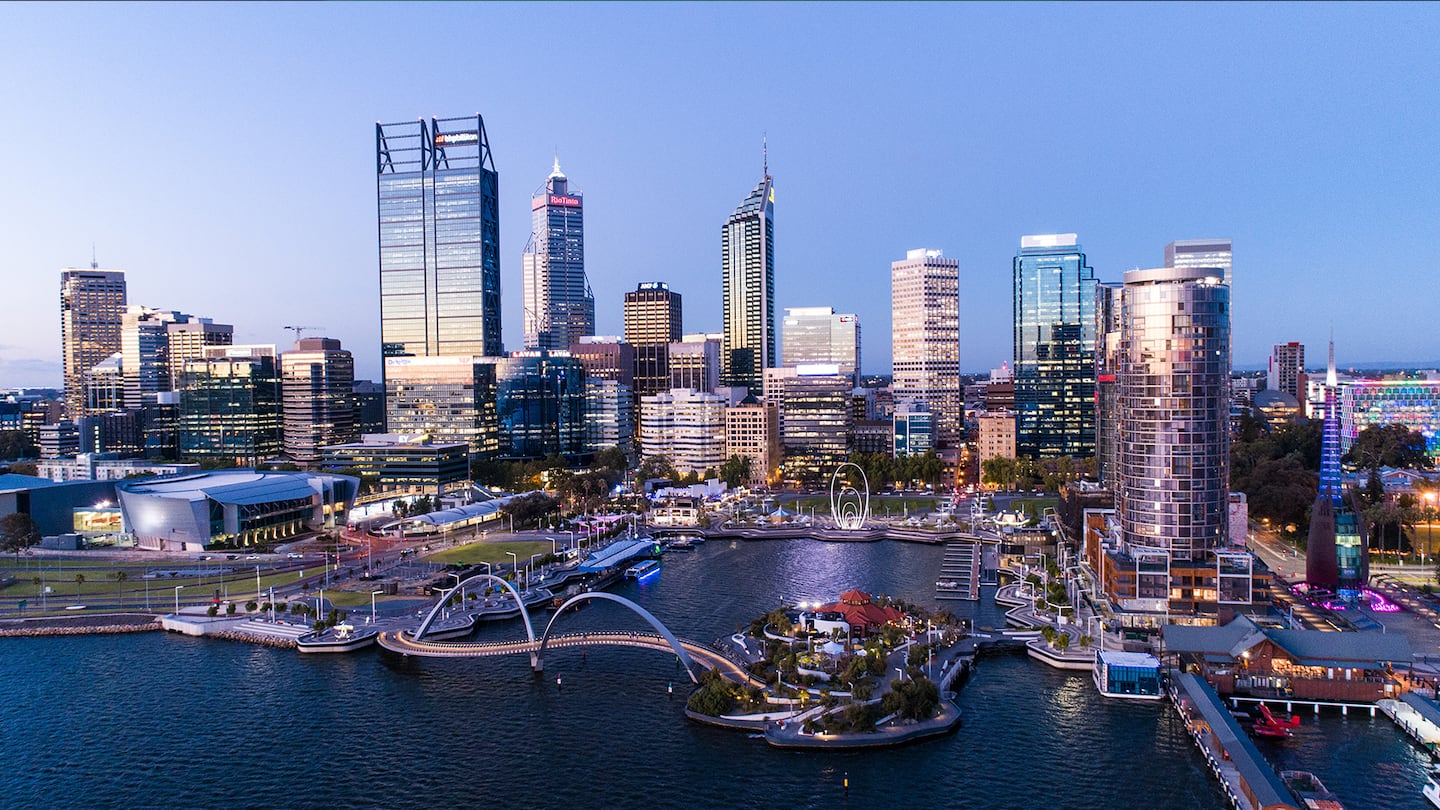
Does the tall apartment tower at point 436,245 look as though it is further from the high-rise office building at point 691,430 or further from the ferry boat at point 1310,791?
the ferry boat at point 1310,791

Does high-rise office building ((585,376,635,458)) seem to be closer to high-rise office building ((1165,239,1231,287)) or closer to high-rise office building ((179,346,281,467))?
high-rise office building ((179,346,281,467))

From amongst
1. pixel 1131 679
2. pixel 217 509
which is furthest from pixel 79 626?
pixel 1131 679

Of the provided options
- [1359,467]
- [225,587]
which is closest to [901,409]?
[1359,467]

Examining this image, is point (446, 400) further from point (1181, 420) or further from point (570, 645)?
point (1181, 420)


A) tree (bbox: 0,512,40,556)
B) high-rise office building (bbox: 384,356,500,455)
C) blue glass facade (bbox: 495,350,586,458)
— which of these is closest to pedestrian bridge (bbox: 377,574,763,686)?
tree (bbox: 0,512,40,556)

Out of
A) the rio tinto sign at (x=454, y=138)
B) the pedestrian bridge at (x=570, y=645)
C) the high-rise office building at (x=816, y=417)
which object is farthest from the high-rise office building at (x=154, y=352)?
the pedestrian bridge at (x=570, y=645)

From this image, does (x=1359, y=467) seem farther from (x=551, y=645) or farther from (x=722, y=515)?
(x=551, y=645)

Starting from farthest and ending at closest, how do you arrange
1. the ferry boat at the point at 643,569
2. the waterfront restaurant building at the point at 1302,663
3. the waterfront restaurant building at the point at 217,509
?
the waterfront restaurant building at the point at 217,509 → the ferry boat at the point at 643,569 → the waterfront restaurant building at the point at 1302,663
